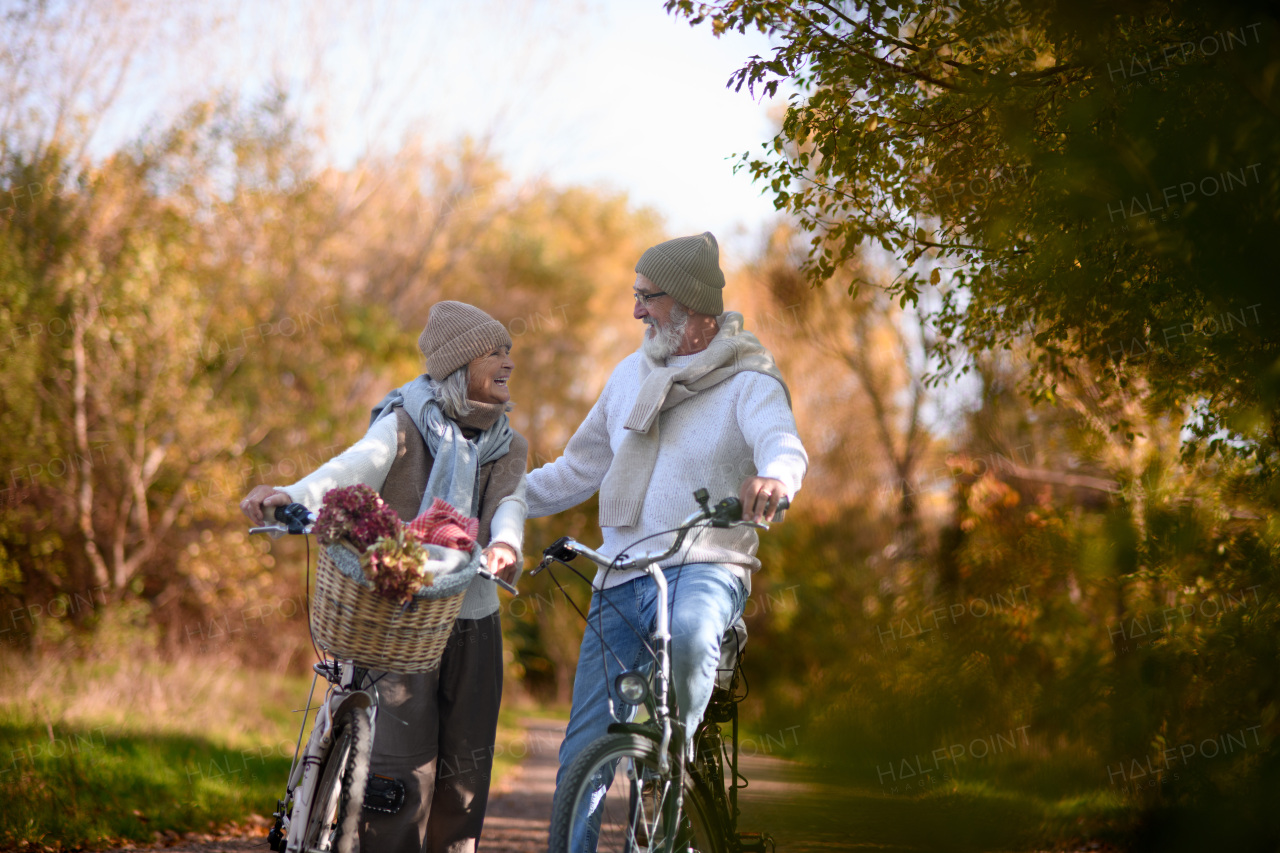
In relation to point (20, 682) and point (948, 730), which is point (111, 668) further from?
point (948, 730)

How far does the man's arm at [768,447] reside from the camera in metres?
2.88

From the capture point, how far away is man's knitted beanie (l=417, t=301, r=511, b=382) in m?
3.53

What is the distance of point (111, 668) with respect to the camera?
29.1ft

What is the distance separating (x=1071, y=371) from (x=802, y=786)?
2.46 m

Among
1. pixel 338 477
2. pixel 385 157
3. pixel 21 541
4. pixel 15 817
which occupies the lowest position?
pixel 15 817

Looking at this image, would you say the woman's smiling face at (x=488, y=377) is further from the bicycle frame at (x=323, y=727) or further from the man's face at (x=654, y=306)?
the bicycle frame at (x=323, y=727)

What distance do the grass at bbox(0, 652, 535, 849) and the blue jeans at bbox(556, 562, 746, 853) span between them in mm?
2997

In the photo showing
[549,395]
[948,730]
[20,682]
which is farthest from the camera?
[549,395]

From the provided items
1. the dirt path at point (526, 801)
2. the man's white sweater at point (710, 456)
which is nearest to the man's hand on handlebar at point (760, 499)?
the man's white sweater at point (710, 456)

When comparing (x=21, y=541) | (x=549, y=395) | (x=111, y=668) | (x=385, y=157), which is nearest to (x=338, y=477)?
(x=111, y=668)

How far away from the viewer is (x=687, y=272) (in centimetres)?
367

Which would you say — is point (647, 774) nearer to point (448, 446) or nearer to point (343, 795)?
point (343, 795)

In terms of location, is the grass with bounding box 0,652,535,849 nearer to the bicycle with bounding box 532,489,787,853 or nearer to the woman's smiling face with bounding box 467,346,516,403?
the woman's smiling face with bounding box 467,346,516,403

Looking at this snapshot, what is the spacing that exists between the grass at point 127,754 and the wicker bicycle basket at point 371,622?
3037 millimetres
